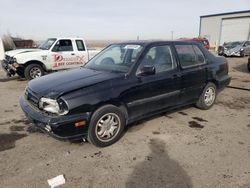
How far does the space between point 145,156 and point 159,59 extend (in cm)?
185

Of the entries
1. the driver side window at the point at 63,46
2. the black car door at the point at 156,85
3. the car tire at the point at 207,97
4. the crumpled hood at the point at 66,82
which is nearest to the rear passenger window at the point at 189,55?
the black car door at the point at 156,85

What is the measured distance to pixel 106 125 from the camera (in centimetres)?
349

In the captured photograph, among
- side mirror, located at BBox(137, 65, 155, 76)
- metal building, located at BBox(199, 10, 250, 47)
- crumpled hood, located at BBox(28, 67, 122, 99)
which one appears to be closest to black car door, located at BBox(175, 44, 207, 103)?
side mirror, located at BBox(137, 65, 155, 76)

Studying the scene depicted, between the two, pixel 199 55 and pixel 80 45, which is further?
pixel 80 45

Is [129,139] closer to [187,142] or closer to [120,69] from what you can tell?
[187,142]

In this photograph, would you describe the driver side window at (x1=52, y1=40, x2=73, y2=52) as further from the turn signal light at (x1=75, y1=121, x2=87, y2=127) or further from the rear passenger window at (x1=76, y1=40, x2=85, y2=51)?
the turn signal light at (x1=75, y1=121, x2=87, y2=127)

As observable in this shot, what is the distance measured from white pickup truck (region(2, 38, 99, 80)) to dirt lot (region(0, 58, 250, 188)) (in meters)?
4.19

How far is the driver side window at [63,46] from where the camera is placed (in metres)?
9.08

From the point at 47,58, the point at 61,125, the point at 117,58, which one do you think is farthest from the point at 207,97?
the point at 47,58

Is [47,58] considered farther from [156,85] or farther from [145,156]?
[145,156]

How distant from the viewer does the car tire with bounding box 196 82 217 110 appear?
5106 millimetres

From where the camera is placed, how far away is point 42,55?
8695 millimetres

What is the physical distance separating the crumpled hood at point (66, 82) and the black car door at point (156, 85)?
0.45m

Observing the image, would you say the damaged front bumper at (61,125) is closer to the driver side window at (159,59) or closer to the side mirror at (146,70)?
the side mirror at (146,70)
